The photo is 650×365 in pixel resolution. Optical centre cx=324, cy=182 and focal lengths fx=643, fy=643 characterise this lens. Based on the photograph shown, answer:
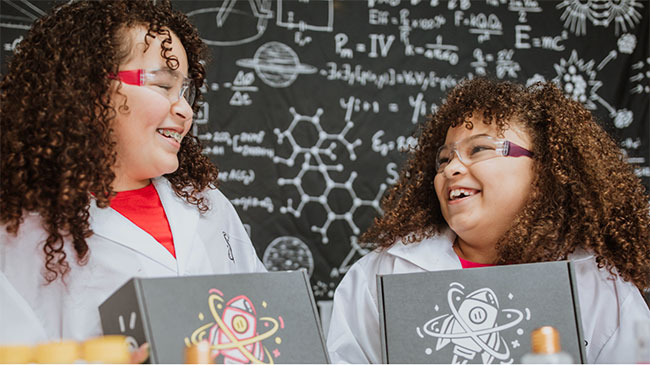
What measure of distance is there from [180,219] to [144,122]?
27 centimetres

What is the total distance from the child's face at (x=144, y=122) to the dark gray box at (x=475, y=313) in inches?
25.8

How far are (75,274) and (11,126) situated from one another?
38 centimetres

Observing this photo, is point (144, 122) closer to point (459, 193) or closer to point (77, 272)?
point (77, 272)

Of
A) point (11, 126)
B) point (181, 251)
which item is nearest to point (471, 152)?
point (181, 251)

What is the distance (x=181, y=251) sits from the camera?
1562mm

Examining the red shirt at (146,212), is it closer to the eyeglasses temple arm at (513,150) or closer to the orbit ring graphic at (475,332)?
the orbit ring graphic at (475,332)

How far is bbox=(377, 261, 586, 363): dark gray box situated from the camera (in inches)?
47.5

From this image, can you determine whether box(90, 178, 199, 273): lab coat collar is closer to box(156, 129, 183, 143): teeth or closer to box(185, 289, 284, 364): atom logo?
box(156, 129, 183, 143): teeth

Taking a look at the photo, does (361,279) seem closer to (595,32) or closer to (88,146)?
(88,146)

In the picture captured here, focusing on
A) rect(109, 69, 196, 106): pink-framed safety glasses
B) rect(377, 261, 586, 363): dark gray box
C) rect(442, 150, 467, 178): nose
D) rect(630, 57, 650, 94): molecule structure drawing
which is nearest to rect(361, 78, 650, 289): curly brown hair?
rect(442, 150, 467, 178): nose

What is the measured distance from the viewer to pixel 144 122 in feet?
5.03

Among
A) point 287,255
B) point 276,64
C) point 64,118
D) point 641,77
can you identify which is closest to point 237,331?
point 64,118

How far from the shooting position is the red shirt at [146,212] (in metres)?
1.58

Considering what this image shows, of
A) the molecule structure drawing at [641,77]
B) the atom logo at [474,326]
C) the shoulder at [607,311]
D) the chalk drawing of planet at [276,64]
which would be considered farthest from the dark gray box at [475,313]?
the molecule structure drawing at [641,77]
